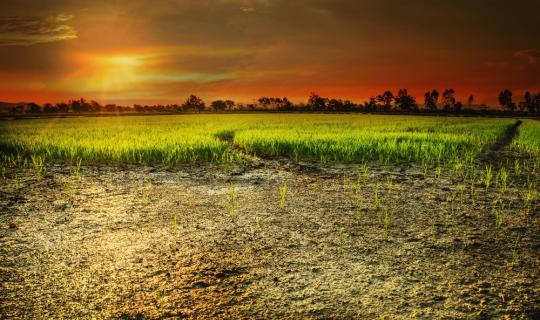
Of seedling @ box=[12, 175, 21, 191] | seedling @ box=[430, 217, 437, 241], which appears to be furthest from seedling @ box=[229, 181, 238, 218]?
seedling @ box=[12, 175, 21, 191]

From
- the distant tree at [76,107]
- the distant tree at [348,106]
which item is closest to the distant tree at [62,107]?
the distant tree at [76,107]

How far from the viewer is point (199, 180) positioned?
26.1 feet

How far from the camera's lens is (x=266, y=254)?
3.81m

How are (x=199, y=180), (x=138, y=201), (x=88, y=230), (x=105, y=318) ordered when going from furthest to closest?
(x=199, y=180) → (x=138, y=201) → (x=88, y=230) → (x=105, y=318)

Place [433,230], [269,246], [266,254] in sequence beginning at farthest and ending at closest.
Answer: [433,230] → [269,246] → [266,254]

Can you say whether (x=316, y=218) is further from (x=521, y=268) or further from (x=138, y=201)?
(x=138, y=201)


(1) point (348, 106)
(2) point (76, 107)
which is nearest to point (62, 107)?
(2) point (76, 107)

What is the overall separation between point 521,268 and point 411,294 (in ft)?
3.94

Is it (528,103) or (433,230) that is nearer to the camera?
(433,230)

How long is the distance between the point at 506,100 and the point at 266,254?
164 m

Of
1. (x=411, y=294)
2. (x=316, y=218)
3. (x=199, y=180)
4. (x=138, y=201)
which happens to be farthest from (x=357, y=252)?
(x=199, y=180)

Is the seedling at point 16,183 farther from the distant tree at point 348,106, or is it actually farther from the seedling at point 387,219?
the distant tree at point 348,106

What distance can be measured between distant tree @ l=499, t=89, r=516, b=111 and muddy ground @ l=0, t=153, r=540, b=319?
158762 mm

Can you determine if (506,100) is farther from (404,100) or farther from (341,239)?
(341,239)
